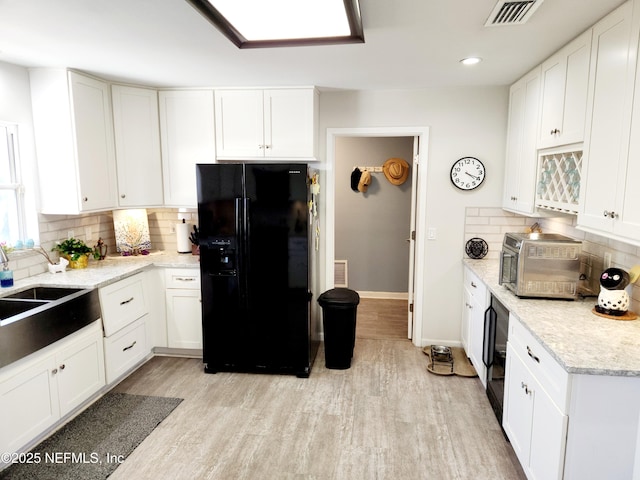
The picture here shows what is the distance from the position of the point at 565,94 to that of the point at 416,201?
175cm

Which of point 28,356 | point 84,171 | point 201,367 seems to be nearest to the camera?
point 28,356

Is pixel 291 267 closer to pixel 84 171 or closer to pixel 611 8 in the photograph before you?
pixel 84 171

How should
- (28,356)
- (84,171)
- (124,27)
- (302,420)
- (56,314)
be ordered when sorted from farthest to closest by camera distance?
(84,171) → (302,420) → (56,314) → (28,356) → (124,27)

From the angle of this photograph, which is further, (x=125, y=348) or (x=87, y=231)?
(x=87, y=231)

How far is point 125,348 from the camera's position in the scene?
3.33 metres

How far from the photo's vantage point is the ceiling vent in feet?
6.11

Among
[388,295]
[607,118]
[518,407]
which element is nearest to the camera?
[607,118]

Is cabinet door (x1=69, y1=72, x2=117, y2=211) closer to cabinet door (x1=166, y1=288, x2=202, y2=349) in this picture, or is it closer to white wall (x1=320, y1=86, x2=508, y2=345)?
cabinet door (x1=166, y1=288, x2=202, y2=349)

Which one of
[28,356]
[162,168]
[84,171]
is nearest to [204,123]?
[162,168]

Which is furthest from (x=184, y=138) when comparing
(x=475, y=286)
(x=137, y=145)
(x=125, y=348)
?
(x=475, y=286)

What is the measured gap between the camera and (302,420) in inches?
112

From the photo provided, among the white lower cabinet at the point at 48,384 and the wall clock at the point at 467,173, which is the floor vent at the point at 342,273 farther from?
the white lower cabinet at the point at 48,384

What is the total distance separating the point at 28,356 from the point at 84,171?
1469 mm

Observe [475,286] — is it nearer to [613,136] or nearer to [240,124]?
[613,136]
